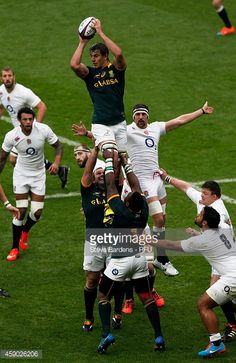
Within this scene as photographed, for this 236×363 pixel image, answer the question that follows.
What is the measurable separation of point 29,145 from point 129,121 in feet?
21.3

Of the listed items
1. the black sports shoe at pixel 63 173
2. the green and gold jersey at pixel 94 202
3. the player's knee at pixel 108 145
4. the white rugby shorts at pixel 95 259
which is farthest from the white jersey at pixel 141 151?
the black sports shoe at pixel 63 173

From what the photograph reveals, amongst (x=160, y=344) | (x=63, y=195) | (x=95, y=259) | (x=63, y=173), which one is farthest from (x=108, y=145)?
(x=63, y=195)

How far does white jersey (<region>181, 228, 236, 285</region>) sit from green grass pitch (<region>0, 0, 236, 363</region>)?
1093 mm

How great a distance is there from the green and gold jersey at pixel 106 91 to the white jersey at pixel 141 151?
4.21ft

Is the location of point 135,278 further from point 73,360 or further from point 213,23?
point 213,23

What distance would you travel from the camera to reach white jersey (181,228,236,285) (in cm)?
1332

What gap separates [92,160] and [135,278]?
1.72 meters

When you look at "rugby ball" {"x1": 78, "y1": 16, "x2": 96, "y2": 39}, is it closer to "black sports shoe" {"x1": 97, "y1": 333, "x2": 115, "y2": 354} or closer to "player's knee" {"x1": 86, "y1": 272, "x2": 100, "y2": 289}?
Result: "player's knee" {"x1": 86, "y1": 272, "x2": 100, "y2": 289}

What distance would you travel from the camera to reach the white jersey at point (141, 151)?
52.8ft

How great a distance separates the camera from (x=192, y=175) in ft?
67.2

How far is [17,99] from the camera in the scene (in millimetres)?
19344

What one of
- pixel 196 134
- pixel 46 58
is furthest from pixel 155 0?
pixel 196 134

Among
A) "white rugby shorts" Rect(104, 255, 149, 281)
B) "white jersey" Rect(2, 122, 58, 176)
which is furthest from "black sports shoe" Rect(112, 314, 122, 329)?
"white jersey" Rect(2, 122, 58, 176)

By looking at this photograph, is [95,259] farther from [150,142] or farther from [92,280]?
[150,142]
